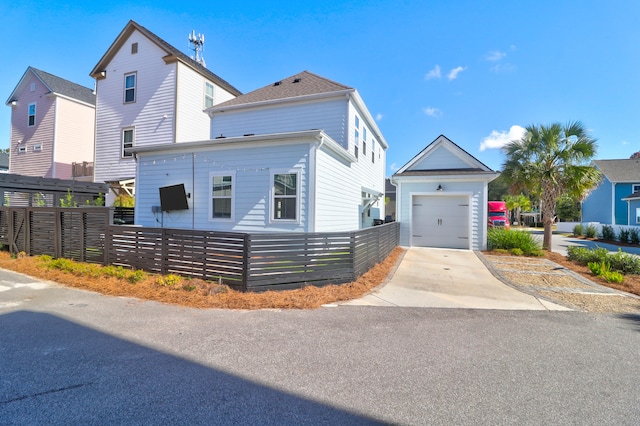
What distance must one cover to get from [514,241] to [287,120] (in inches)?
426

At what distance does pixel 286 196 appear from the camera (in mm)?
8727

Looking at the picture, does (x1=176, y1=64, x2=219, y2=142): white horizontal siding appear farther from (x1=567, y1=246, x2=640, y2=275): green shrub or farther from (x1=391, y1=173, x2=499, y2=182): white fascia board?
(x1=567, y1=246, x2=640, y2=275): green shrub

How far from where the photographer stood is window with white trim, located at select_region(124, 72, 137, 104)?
54.1 feet

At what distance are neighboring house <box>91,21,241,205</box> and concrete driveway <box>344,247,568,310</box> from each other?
1384cm

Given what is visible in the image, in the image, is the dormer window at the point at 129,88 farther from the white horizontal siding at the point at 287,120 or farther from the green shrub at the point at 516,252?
the green shrub at the point at 516,252

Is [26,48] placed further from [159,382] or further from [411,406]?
[411,406]

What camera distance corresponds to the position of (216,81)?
689 inches

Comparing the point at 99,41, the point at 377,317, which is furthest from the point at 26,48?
the point at 377,317

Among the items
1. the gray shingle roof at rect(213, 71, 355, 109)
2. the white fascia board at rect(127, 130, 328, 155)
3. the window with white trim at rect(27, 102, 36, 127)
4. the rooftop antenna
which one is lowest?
the white fascia board at rect(127, 130, 328, 155)

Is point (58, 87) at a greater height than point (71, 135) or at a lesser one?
greater

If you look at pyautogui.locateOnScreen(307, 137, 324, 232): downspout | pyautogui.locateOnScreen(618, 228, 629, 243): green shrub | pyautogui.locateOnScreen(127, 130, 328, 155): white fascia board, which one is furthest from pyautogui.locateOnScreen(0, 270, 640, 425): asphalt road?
pyautogui.locateOnScreen(618, 228, 629, 243): green shrub

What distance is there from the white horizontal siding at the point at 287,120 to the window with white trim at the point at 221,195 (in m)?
4.10

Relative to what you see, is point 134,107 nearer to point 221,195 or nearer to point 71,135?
point 71,135

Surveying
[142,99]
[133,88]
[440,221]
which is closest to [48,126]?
[133,88]
